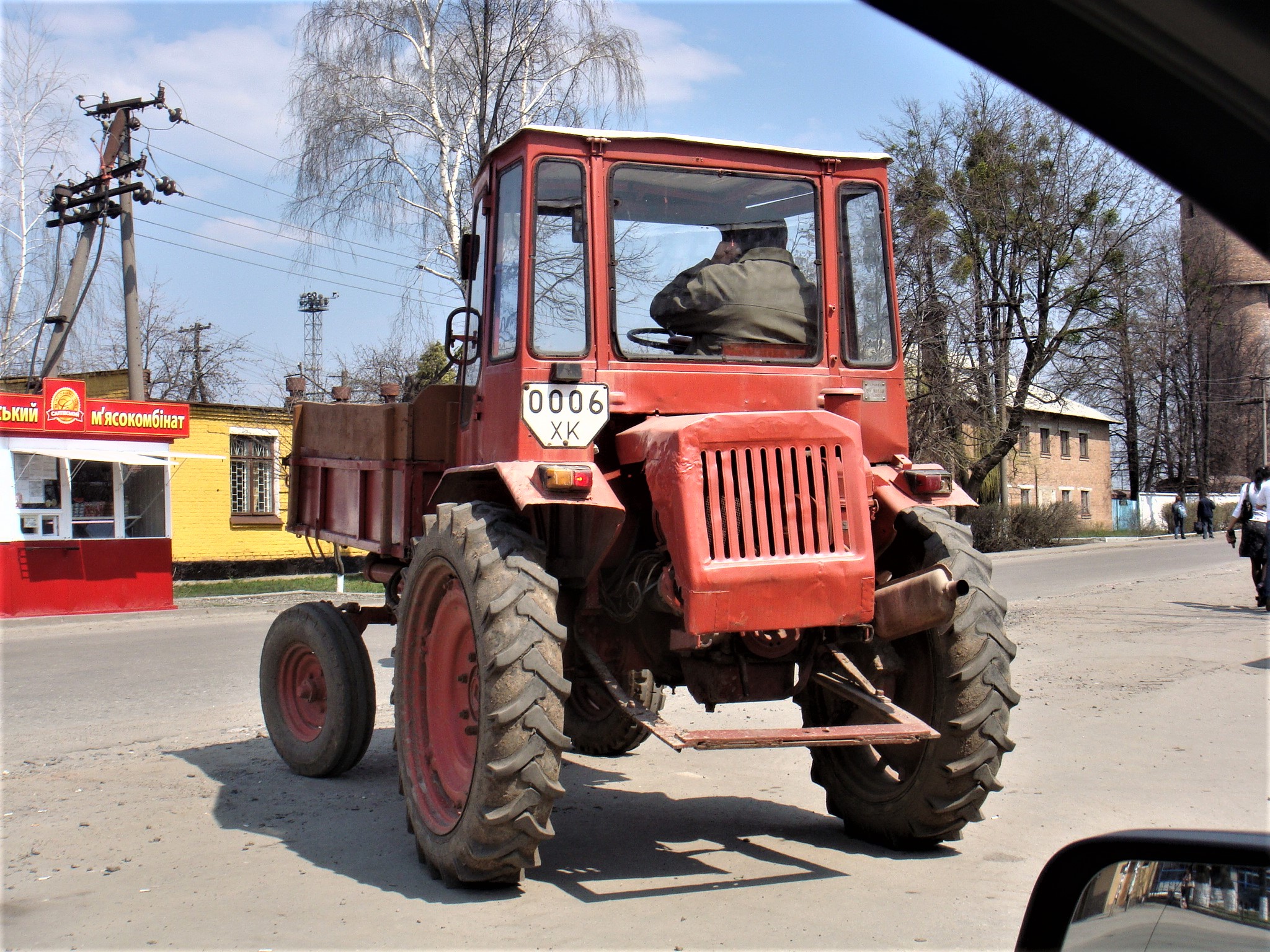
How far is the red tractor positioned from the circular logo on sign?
14998 millimetres

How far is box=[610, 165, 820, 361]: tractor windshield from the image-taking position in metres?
5.29

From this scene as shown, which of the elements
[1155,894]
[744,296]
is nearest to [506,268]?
[744,296]

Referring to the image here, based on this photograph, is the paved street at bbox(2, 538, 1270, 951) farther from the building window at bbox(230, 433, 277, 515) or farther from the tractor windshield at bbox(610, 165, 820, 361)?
the building window at bbox(230, 433, 277, 515)

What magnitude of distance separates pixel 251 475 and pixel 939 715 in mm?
26242

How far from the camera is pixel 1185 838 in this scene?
1596 millimetres

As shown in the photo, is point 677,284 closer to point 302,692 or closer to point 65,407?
point 302,692

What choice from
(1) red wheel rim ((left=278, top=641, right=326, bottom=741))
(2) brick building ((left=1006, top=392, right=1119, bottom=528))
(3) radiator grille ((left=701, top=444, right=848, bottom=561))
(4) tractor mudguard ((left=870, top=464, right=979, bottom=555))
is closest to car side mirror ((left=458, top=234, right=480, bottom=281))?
(3) radiator grille ((left=701, top=444, right=848, bottom=561))

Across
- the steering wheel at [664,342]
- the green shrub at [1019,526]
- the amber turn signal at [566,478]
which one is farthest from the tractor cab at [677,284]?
the green shrub at [1019,526]

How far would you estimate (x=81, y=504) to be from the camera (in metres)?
19.4

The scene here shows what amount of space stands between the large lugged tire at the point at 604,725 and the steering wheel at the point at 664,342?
200 centimetres

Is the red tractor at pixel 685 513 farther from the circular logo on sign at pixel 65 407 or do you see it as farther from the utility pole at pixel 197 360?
the utility pole at pixel 197 360

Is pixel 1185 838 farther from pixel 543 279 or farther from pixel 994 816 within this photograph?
pixel 994 816

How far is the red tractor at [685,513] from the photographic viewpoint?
448 centimetres

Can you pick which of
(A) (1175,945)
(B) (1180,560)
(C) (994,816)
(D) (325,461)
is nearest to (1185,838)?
(A) (1175,945)
